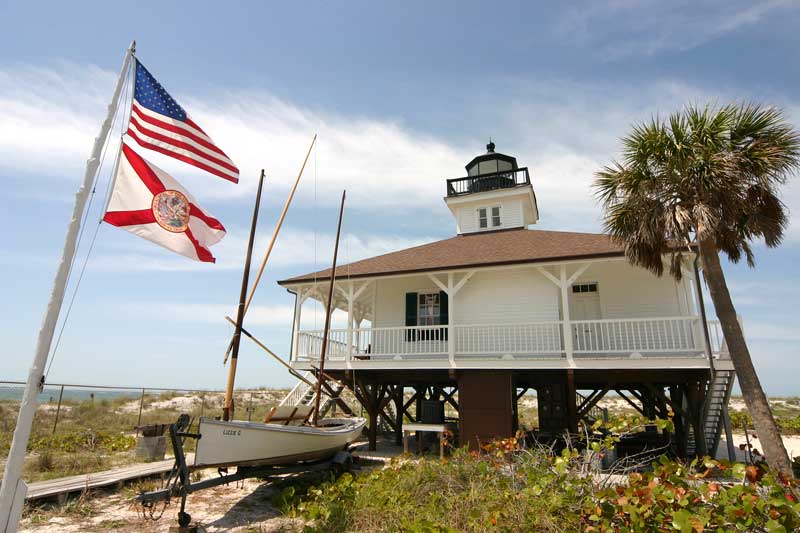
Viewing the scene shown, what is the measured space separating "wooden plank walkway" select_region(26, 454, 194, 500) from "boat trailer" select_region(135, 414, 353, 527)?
1657mm

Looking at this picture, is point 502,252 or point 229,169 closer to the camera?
point 229,169

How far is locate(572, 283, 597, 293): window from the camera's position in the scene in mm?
14320

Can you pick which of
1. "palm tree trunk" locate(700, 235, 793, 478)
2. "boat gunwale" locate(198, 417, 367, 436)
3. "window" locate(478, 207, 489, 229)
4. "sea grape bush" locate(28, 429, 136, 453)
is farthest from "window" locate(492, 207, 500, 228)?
"sea grape bush" locate(28, 429, 136, 453)

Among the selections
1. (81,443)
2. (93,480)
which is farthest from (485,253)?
(81,443)

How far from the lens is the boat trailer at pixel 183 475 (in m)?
7.00

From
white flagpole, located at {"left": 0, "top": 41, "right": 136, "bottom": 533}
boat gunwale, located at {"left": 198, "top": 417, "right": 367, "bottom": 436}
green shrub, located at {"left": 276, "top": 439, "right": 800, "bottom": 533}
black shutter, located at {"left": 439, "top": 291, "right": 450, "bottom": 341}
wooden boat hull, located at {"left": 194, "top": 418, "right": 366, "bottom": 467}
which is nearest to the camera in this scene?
green shrub, located at {"left": 276, "top": 439, "right": 800, "bottom": 533}

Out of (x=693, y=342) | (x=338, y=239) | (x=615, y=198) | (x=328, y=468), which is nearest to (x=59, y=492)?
(x=328, y=468)

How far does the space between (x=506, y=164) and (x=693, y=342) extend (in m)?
13.7

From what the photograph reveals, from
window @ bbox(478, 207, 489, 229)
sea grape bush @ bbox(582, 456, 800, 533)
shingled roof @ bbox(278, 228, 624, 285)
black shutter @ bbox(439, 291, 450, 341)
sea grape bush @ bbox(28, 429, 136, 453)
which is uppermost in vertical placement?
window @ bbox(478, 207, 489, 229)

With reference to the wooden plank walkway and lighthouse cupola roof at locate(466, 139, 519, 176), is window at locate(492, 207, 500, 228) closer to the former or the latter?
lighthouse cupola roof at locate(466, 139, 519, 176)

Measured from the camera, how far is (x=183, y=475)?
23.7ft

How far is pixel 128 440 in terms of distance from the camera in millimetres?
14609

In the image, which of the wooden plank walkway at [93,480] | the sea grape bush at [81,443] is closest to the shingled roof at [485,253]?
the wooden plank walkway at [93,480]

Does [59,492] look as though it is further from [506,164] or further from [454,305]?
[506,164]
